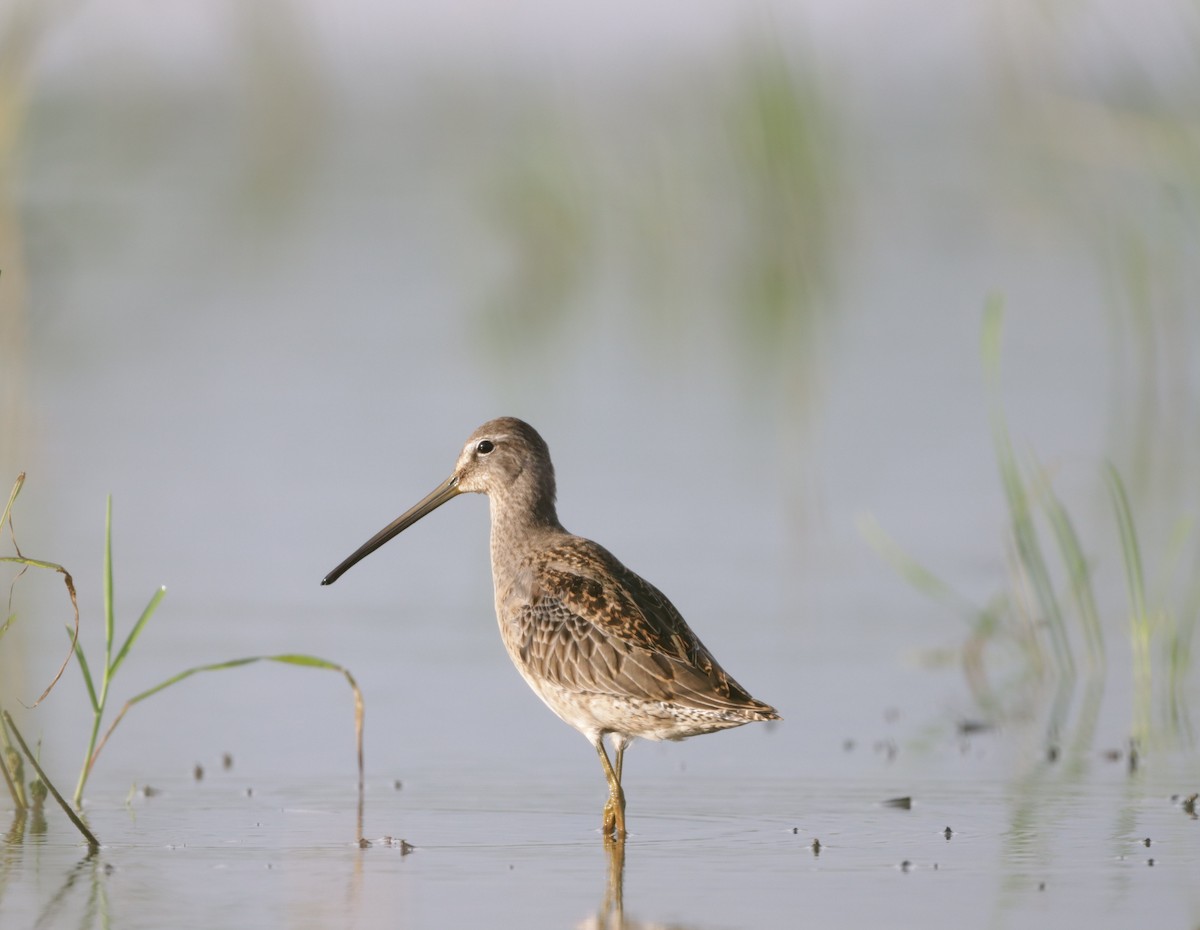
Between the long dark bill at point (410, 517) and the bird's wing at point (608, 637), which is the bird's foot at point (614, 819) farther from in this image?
the long dark bill at point (410, 517)

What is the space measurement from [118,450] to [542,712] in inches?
170

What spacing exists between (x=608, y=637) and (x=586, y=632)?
0.23 ft

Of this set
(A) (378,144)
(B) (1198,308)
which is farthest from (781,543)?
(A) (378,144)

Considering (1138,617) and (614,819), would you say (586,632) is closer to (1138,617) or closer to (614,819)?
(614,819)

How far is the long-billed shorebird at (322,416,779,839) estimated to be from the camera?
14.5 ft

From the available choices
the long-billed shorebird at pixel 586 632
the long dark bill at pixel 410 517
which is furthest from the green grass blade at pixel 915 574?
the long dark bill at pixel 410 517

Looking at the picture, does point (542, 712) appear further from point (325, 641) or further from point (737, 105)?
point (737, 105)

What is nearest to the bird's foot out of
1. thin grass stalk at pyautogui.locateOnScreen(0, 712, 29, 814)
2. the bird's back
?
the bird's back

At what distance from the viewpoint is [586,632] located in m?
4.66

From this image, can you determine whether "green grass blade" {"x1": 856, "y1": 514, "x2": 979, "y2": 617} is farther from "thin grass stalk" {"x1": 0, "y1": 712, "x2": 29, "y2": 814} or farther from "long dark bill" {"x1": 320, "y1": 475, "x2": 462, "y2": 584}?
"thin grass stalk" {"x1": 0, "y1": 712, "x2": 29, "y2": 814}

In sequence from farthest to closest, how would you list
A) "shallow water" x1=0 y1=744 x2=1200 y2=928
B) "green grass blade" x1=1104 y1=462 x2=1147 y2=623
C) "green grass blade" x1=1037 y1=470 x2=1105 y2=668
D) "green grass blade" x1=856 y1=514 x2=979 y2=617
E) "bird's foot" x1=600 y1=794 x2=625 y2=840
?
"green grass blade" x1=856 y1=514 x2=979 y2=617
"green grass blade" x1=1037 y1=470 x2=1105 y2=668
"green grass blade" x1=1104 y1=462 x2=1147 y2=623
"bird's foot" x1=600 y1=794 x2=625 y2=840
"shallow water" x1=0 y1=744 x2=1200 y2=928

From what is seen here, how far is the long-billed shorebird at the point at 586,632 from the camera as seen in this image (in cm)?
442

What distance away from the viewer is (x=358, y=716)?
4617 millimetres

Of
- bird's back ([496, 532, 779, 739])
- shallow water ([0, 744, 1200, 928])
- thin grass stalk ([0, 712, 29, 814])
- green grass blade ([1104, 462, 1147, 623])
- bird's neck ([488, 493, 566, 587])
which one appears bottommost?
shallow water ([0, 744, 1200, 928])
